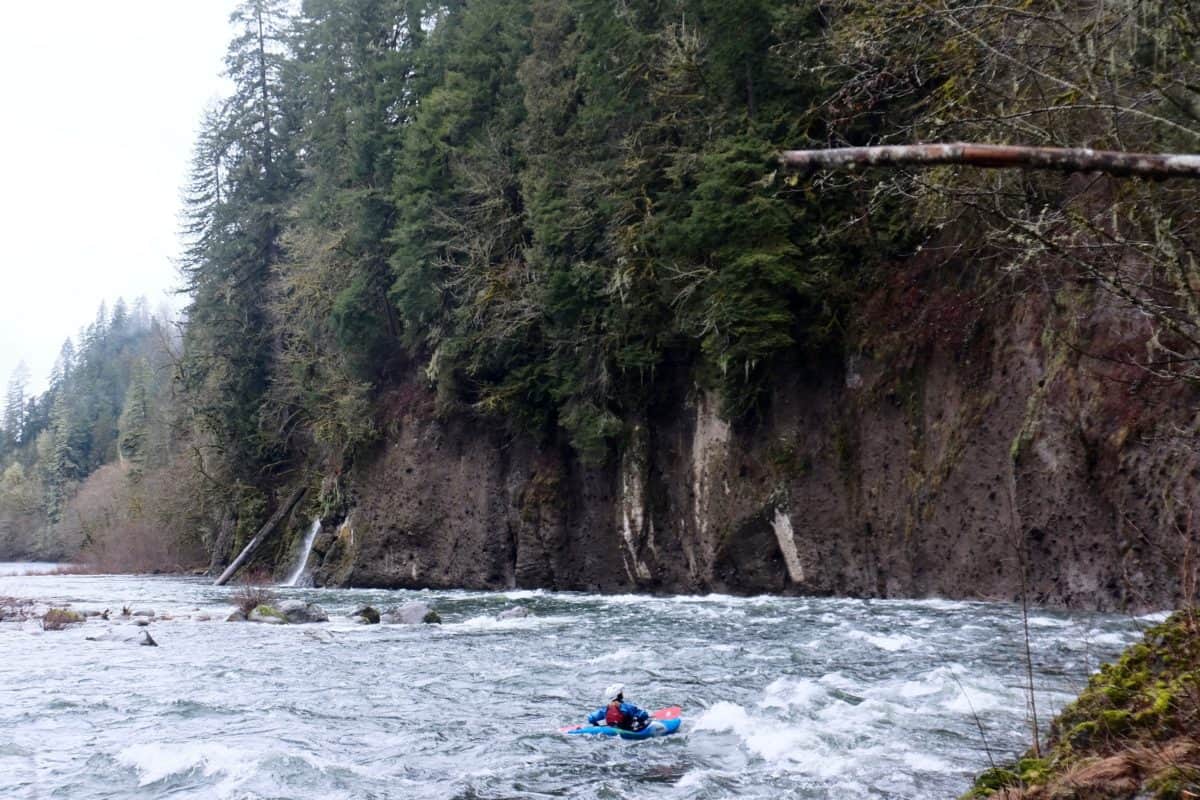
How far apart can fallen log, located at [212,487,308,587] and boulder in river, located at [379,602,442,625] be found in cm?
1770

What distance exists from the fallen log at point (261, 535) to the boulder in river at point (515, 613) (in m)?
19.7

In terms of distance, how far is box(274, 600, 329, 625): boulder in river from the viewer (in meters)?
21.3

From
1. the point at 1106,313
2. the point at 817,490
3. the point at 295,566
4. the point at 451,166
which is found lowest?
the point at 295,566

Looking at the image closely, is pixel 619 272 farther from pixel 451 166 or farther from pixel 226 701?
pixel 226 701

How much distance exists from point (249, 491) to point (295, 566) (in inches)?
228

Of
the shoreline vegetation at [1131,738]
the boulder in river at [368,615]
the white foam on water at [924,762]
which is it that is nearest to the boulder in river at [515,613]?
the boulder in river at [368,615]

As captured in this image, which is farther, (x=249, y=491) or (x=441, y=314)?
(x=249, y=491)

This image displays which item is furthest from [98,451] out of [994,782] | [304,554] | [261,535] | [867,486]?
[994,782]

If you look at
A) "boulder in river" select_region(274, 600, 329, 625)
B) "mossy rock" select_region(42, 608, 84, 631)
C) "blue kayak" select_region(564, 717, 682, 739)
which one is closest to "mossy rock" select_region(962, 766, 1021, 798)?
"blue kayak" select_region(564, 717, 682, 739)

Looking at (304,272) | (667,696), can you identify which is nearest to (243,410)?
(304,272)

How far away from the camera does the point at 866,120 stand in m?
20.8

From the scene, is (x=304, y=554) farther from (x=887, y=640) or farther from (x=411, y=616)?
(x=887, y=640)

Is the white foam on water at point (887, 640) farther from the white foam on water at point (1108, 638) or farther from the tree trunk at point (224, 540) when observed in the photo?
the tree trunk at point (224, 540)

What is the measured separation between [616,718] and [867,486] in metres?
12.3
